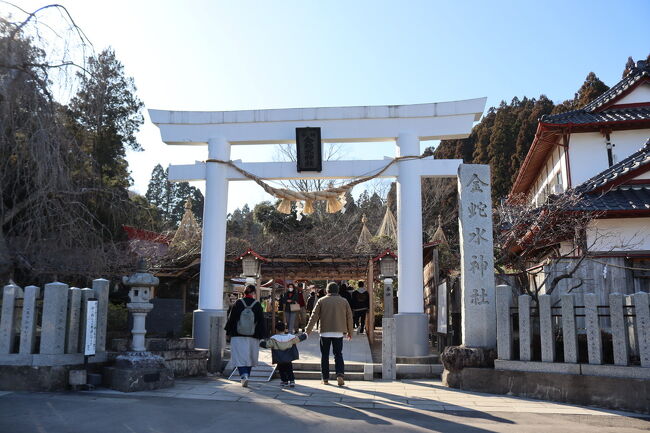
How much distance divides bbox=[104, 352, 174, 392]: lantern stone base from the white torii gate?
273cm

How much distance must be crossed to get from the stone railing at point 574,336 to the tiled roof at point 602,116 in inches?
380

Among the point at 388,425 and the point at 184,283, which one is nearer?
the point at 388,425

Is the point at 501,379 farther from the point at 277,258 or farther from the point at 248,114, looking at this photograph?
the point at 277,258

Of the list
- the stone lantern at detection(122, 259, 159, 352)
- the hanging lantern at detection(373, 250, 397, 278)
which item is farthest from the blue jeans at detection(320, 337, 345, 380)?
the hanging lantern at detection(373, 250, 397, 278)

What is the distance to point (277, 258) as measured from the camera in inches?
672

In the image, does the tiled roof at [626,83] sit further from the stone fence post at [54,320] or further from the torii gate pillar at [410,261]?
the stone fence post at [54,320]

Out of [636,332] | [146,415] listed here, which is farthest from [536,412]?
[146,415]

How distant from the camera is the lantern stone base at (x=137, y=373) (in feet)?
27.4

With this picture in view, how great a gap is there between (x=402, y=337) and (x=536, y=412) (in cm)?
452

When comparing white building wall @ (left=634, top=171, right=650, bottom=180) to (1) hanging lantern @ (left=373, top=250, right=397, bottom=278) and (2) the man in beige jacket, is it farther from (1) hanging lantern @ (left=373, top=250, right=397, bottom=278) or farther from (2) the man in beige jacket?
(2) the man in beige jacket

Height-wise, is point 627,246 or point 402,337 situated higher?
point 627,246

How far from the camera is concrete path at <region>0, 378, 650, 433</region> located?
19.3 feet

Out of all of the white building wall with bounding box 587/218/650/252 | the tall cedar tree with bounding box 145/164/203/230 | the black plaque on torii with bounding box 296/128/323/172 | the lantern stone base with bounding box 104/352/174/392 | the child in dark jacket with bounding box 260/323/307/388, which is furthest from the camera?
the tall cedar tree with bounding box 145/164/203/230

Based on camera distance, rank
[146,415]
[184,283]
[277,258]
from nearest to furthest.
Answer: [146,415], [277,258], [184,283]
